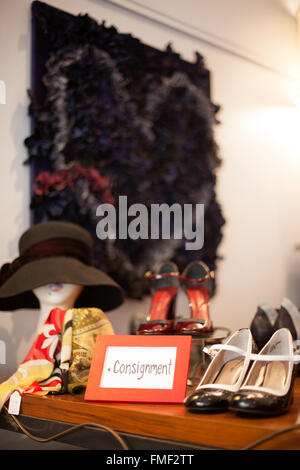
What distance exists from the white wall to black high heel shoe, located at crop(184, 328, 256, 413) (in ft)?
2.93

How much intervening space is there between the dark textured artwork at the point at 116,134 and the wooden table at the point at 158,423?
2.78ft

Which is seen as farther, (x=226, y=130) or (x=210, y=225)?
(x=226, y=130)

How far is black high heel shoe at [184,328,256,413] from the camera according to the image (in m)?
0.79

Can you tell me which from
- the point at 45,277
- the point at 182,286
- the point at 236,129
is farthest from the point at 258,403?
the point at 236,129

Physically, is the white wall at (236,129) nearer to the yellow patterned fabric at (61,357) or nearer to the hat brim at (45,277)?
the hat brim at (45,277)

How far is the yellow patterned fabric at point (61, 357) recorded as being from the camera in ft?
3.48

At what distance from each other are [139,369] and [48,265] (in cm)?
54

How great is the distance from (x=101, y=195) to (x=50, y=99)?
38cm

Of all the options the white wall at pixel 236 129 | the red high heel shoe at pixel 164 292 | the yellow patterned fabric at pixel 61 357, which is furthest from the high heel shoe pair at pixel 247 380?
the white wall at pixel 236 129

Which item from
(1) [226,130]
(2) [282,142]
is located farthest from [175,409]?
(2) [282,142]

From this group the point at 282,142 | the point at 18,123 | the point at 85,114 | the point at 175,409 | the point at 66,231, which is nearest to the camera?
the point at 175,409

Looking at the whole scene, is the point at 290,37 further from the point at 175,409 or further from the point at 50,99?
the point at 175,409

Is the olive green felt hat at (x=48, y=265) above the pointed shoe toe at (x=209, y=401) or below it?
above

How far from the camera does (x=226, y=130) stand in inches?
95.7
